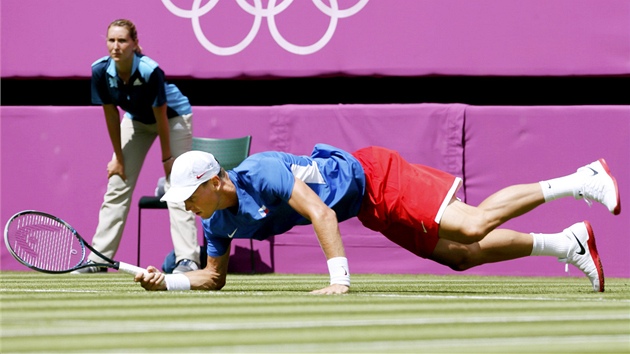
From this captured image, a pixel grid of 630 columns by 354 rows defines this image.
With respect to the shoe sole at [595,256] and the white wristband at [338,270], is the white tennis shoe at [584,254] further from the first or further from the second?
the white wristband at [338,270]

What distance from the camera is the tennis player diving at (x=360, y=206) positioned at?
20.8 feet

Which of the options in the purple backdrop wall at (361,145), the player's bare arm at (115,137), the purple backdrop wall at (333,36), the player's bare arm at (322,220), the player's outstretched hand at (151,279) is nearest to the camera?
the player's bare arm at (322,220)

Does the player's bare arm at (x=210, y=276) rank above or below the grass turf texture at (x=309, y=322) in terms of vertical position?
below

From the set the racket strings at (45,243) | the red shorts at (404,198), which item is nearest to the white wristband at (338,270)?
the red shorts at (404,198)

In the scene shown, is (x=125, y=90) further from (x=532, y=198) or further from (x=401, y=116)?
(x=532, y=198)

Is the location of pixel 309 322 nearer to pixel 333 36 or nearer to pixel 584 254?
pixel 584 254

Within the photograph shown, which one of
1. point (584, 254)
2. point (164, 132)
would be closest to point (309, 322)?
point (584, 254)

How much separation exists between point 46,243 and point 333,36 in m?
4.79

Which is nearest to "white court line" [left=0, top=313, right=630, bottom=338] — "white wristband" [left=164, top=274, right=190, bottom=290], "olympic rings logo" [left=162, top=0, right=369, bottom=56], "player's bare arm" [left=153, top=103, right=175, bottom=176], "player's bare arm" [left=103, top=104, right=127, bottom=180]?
"white wristband" [left=164, top=274, right=190, bottom=290]

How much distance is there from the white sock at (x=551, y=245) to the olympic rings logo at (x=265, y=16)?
15.9ft

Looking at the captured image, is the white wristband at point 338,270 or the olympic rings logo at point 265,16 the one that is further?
the olympic rings logo at point 265,16

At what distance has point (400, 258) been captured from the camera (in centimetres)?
1105

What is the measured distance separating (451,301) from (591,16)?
548cm

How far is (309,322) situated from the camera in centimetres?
483
